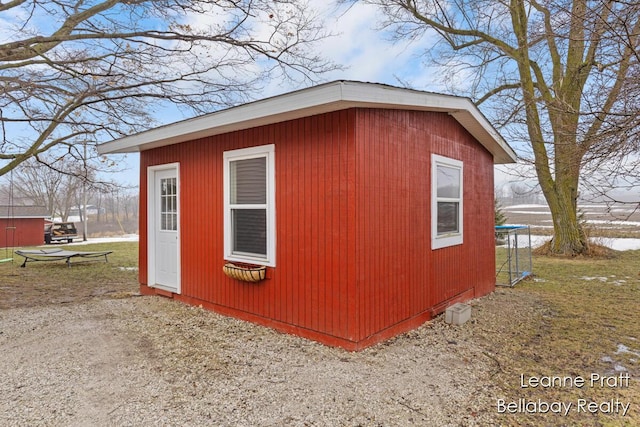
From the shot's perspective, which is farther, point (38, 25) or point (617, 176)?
point (38, 25)

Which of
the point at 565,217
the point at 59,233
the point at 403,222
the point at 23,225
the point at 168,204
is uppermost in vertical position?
the point at 168,204

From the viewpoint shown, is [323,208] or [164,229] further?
[164,229]

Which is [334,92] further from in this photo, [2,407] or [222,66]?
[222,66]

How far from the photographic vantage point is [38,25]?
661cm

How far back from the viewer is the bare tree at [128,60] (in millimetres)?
6547

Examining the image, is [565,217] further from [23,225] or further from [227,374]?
[23,225]

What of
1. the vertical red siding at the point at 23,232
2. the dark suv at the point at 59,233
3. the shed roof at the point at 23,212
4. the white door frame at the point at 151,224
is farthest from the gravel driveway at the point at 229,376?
the dark suv at the point at 59,233

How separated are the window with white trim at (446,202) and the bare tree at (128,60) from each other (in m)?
5.25

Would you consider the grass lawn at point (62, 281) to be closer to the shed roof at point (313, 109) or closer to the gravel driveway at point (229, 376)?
the gravel driveway at point (229, 376)

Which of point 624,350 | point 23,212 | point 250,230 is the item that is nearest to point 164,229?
point 250,230

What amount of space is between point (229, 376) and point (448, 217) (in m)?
3.40

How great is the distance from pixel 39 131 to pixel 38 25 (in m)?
3.22

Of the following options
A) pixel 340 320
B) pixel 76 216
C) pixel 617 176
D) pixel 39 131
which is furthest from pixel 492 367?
pixel 76 216

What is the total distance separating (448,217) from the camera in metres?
4.98
